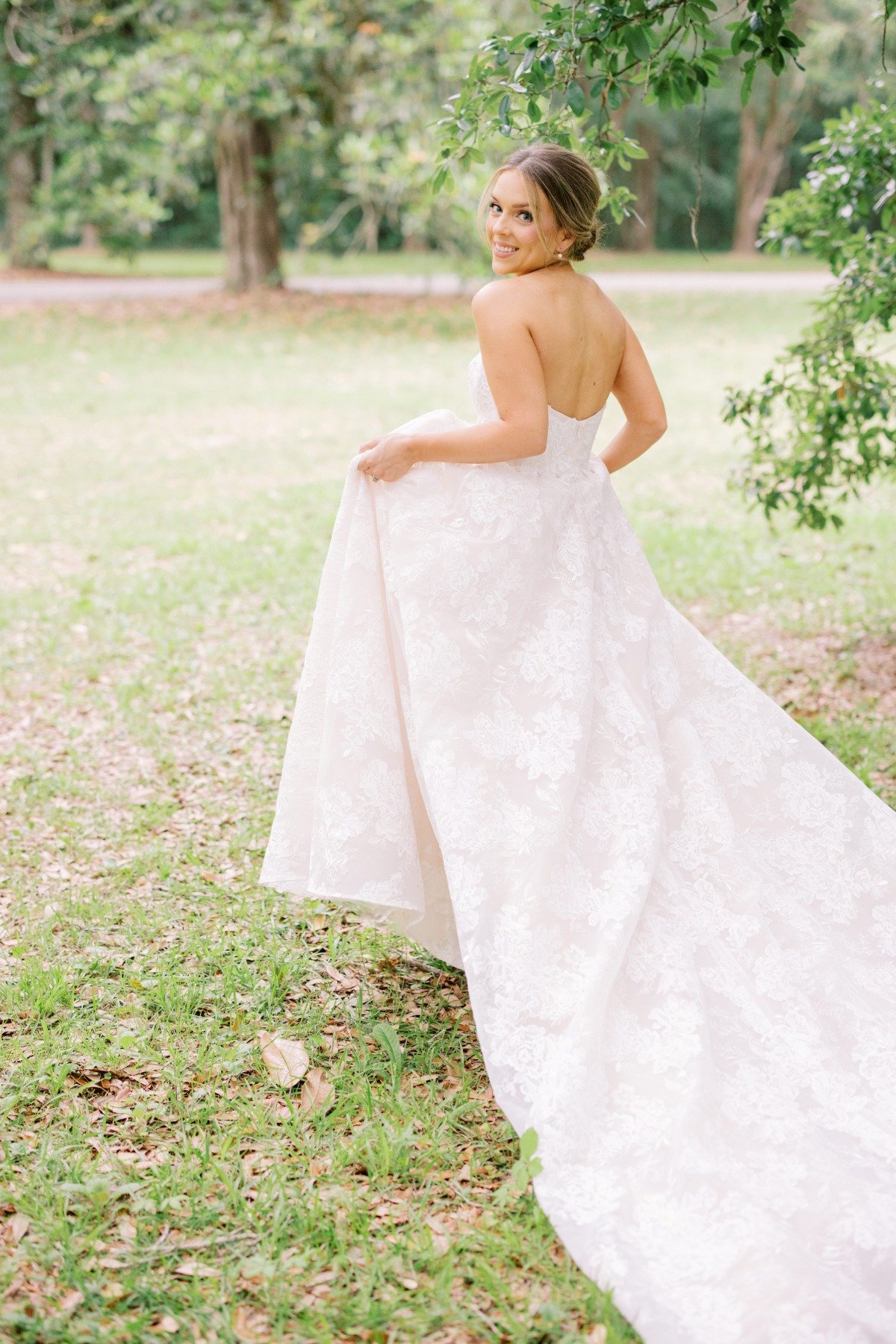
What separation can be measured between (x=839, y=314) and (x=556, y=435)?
10.4 ft

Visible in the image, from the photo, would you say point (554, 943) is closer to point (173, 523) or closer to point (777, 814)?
point (777, 814)

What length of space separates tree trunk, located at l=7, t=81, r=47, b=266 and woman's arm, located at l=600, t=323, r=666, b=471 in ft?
75.5

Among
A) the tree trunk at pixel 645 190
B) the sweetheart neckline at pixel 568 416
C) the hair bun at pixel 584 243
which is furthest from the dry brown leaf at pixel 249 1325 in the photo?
the tree trunk at pixel 645 190

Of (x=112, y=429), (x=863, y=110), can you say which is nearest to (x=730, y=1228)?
(x=863, y=110)

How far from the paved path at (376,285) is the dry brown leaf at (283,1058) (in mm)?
17111

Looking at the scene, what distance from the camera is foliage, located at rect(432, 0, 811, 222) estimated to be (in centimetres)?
365

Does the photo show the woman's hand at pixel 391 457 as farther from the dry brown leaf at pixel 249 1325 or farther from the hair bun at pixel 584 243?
the dry brown leaf at pixel 249 1325

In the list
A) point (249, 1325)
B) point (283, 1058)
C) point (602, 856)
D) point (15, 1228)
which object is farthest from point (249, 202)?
point (249, 1325)

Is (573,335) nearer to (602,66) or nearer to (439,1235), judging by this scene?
(602,66)

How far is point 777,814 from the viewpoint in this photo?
11.3ft

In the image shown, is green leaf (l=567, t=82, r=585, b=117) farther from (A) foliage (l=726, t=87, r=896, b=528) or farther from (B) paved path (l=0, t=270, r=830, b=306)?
(B) paved path (l=0, t=270, r=830, b=306)

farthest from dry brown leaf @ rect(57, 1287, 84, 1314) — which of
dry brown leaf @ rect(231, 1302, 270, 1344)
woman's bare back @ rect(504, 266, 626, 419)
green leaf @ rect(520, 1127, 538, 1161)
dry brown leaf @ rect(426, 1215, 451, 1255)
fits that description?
woman's bare back @ rect(504, 266, 626, 419)

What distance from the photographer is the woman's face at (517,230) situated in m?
3.08

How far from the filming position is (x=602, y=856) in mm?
3043
